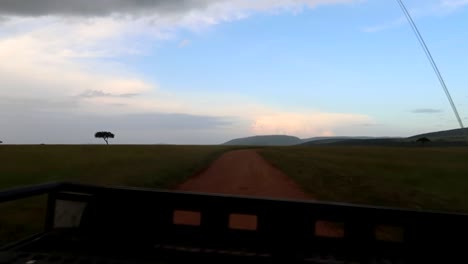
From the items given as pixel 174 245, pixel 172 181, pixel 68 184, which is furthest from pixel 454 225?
pixel 172 181

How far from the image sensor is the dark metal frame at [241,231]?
3422 mm

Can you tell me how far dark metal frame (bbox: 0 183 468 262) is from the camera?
3.42 m

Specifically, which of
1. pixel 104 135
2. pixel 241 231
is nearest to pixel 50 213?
pixel 241 231

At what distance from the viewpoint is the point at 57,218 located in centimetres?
422

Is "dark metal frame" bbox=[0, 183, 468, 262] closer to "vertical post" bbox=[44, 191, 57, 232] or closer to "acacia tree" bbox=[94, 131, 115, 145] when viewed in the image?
"vertical post" bbox=[44, 191, 57, 232]

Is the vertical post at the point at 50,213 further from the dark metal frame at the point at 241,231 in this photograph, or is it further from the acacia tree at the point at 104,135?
the acacia tree at the point at 104,135

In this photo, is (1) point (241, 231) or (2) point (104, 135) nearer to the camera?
(1) point (241, 231)

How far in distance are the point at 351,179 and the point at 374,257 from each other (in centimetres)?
2029

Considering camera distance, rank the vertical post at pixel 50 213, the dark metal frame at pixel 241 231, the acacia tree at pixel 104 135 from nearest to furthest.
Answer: the dark metal frame at pixel 241 231 < the vertical post at pixel 50 213 < the acacia tree at pixel 104 135

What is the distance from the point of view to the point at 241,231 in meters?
3.74

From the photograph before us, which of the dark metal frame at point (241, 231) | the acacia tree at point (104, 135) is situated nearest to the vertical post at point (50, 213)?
the dark metal frame at point (241, 231)

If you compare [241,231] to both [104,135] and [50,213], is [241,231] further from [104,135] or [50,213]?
[104,135]

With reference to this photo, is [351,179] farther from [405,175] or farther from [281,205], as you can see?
[281,205]

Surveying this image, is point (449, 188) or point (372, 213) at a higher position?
point (372, 213)
